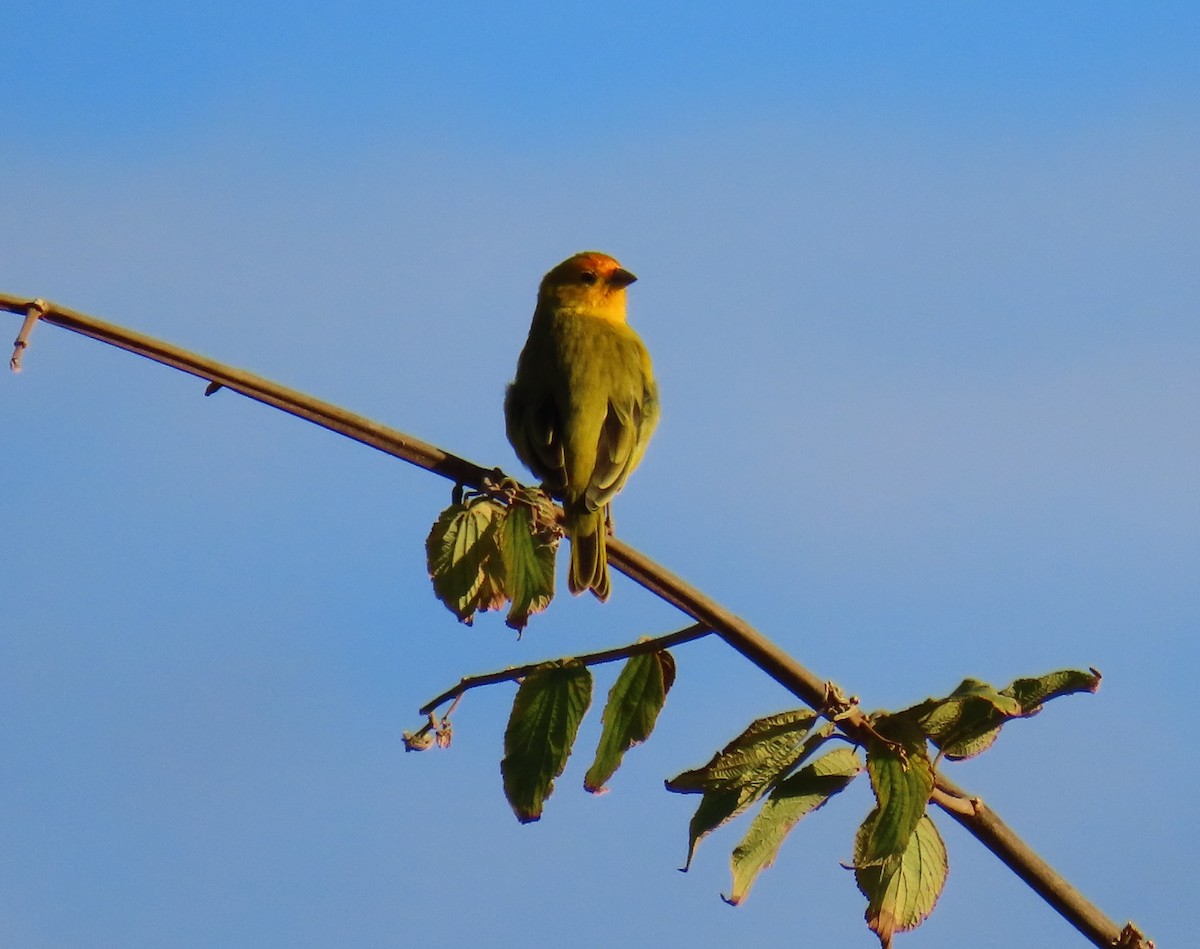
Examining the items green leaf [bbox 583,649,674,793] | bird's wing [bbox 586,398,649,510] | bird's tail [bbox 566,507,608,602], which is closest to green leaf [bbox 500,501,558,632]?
green leaf [bbox 583,649,674,793]

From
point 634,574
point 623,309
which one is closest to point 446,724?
point 634,574

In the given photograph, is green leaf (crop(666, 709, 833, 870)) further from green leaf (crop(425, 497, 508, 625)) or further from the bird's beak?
the bird's beak

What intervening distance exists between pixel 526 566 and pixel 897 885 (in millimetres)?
710

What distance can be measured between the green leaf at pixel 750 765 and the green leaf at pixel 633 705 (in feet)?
0.73

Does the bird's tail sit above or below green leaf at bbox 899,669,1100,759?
above

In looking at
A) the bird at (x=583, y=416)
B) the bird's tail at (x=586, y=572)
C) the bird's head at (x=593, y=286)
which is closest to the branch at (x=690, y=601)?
the bird at (x=583, y=416)

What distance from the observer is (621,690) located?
2.36 metres

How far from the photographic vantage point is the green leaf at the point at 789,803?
2.11 meters

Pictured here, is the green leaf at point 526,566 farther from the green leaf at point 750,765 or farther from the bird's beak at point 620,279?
the bird's beak at point 620,279

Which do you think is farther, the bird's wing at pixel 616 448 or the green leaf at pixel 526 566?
the bird's wing at pixel 616 448

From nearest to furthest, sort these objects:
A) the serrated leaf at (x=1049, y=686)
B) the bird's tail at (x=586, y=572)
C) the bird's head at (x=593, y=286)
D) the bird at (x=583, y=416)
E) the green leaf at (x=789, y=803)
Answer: the serrated leaf at (x=1049, y=686) < the green leaf at (x=789, y=803) < the bird's tail at (x=586, y=572) < the bird at (x=583, y=416) < the bird's head at (x=593, y=286)

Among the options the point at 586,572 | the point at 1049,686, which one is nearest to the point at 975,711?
the point at 1049,686

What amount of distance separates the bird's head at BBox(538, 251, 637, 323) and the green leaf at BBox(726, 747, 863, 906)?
18.1ft

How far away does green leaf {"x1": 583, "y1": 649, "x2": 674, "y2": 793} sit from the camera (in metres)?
2.35
